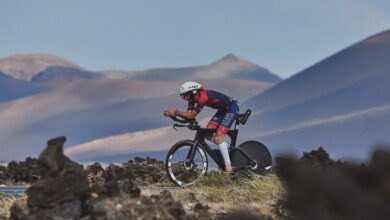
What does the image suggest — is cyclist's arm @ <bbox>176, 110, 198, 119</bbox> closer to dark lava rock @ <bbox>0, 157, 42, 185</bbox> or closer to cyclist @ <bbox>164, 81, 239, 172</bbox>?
cyclist @ <bbox>164, 81, 239, 172</bbox>

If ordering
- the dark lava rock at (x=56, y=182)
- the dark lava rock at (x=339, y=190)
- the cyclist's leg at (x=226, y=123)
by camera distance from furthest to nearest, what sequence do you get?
the cyclist's leg at (x=226, y=123)
the dark lava rock at (x=56, y=182)
the dark lava rock at (x=339, y=190)

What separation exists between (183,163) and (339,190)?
16.5 meters

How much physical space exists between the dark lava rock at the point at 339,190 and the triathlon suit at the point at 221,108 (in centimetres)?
1476

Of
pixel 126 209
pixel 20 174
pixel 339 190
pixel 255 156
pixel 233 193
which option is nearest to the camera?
pixel 339 190

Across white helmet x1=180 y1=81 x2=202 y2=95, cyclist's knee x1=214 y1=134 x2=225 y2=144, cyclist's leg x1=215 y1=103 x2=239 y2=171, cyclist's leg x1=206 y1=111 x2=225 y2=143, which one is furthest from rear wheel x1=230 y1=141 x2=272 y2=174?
white helmet x1=180 y1=81 x2=202 y2=95

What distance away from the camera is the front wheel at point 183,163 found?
22.2 m

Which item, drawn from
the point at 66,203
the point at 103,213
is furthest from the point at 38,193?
the point at 103,213

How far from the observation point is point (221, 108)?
22.0 m

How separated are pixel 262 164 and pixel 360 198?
57.8ft

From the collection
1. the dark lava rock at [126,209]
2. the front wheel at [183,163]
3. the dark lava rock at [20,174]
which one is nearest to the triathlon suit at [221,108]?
the front wheel at [183,163]

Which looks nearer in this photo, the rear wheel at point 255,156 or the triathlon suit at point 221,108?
the triathlon suit at point 221,108

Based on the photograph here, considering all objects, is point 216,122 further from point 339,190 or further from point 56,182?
point 339,190

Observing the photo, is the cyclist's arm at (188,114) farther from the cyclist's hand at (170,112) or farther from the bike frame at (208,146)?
the bike frame at (208,146)

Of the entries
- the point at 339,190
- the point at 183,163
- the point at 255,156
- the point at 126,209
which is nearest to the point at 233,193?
the point at 183,163
